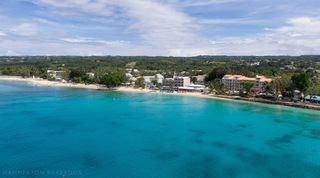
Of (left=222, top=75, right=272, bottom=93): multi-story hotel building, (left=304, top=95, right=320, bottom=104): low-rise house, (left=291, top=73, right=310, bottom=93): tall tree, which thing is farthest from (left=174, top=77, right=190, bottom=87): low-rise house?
(left=304, top=95, right=320, bottom=104): low-rise house

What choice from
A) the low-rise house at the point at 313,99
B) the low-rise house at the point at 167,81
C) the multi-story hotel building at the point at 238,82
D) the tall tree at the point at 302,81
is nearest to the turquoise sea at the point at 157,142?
the tall tree at the point at 302,81

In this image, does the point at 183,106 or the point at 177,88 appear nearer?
the point at 183,106

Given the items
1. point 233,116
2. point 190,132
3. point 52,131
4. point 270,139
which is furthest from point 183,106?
point 52,131

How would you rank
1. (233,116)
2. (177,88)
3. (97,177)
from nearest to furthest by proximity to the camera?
1. (97,177)
2. (233,116)
3. (177,88)

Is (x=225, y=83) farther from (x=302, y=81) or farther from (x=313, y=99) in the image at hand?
(x=302, y=81)

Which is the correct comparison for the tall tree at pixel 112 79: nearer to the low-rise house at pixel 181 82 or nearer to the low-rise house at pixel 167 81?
the low-rise house at pixel 167 81

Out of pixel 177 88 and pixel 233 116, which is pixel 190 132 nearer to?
pixel 233 116

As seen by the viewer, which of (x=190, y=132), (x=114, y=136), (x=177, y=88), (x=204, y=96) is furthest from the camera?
(x=177, y=88)
